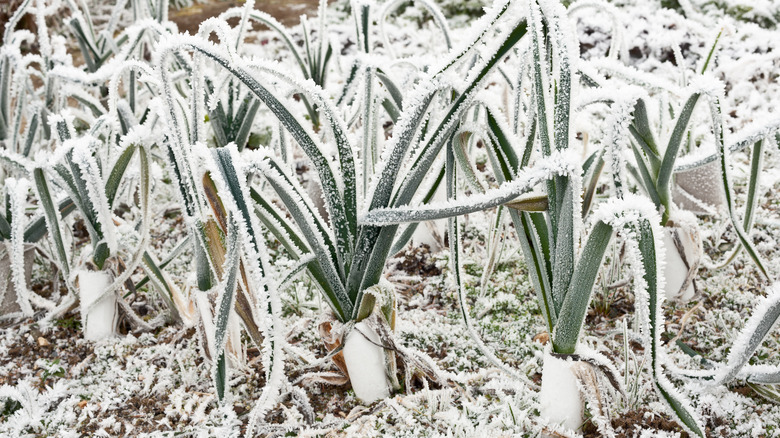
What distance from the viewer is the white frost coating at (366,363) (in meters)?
1.15

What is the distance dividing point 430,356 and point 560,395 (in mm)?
424

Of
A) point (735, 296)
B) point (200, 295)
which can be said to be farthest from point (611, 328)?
point (200, 295)

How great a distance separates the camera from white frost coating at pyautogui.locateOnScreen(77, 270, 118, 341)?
1.52 meters

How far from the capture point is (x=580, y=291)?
93 centimetres

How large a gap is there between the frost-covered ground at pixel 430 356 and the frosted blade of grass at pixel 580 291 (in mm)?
131

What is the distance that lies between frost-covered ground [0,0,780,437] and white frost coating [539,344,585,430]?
54 millimetres

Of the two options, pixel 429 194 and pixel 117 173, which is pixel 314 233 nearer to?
pixel 429 194

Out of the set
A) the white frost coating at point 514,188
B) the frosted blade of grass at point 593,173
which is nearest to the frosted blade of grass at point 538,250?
the white frost coating at point 514,188

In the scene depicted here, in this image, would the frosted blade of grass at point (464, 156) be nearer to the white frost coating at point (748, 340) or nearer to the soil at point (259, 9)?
the white frost coating at point (748, 340)

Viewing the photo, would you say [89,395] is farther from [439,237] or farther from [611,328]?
[611,328]

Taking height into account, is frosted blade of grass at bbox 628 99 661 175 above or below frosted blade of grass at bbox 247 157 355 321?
above

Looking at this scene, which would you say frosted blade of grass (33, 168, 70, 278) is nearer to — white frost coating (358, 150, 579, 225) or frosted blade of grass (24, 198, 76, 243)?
frosted blade of grass (24, 198, 76, 243)

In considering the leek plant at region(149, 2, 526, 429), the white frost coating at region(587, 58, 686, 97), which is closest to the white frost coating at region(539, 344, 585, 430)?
the leek plant at region(149, 2, 526, 429)

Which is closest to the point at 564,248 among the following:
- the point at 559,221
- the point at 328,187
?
the point at 559,221
